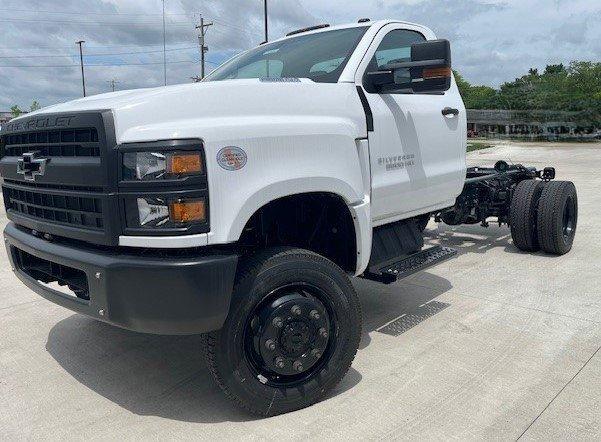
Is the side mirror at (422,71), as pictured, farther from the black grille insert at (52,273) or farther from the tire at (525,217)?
the tire at (525,217)

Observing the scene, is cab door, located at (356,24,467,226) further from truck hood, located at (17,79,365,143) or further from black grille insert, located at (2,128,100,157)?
black grille insert, located at (2,128,100,157)

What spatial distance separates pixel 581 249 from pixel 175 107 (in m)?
5.45

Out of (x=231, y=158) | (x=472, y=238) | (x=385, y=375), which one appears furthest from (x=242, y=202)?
(x=472, y=238)

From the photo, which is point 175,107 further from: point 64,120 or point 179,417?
point 179,417

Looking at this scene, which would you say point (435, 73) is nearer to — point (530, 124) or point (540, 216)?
point (540, 216)

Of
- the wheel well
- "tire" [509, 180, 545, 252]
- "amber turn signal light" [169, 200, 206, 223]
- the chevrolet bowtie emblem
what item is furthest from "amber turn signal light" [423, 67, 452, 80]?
"tire" [509, 180, 545, 252]

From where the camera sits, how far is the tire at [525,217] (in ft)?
19.7

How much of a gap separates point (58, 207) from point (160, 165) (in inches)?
30.6

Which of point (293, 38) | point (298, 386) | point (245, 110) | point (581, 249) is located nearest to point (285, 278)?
point (298, 386)

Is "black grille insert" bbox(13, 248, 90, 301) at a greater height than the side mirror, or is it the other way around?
the side mirror

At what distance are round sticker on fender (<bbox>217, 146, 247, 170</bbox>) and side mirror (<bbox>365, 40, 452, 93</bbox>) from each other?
1249mm

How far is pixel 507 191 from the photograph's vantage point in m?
6.46

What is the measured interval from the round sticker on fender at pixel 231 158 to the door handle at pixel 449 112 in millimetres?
2217

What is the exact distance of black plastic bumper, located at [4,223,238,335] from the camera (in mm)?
2406
